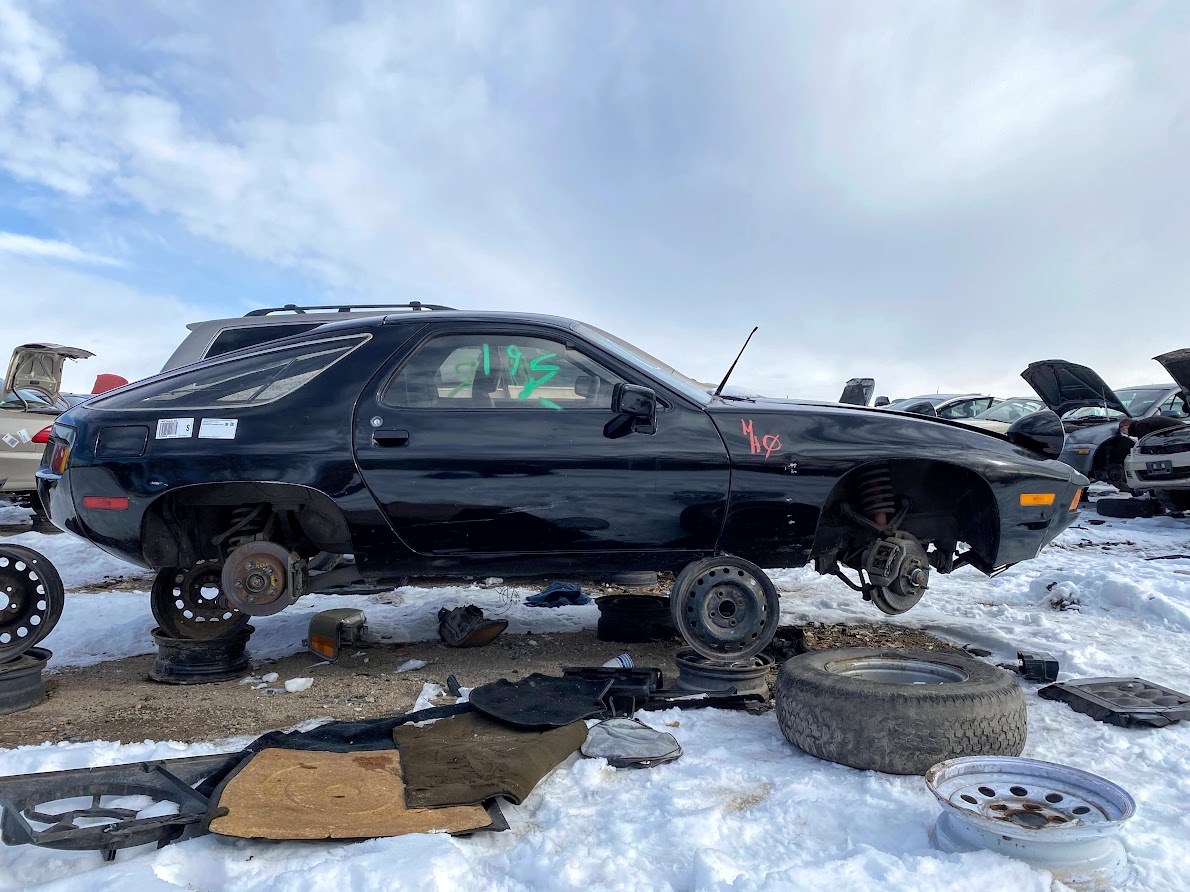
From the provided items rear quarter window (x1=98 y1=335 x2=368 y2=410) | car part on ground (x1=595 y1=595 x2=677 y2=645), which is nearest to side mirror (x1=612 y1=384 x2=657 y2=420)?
rear quarter window (x1=98 y1=335 x2=368 y2=410)

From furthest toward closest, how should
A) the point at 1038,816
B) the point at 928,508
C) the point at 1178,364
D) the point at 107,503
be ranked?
the point at 1178,364 < the point at 928,508 < the point at 107,503 < the point at 1038,816

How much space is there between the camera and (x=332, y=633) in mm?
4453

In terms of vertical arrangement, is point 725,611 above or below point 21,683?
above

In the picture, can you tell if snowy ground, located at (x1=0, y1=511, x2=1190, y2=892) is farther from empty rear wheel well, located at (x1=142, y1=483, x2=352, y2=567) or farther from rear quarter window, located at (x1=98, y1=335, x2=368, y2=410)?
rear quarter window, located at (x1=98, y1=335, x2=368, y2=410)

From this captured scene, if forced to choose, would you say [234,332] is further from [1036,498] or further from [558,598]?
[1036,498]

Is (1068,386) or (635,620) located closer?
(635,620)

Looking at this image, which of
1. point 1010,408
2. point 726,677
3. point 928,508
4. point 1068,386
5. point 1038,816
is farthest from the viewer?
point 1010,408

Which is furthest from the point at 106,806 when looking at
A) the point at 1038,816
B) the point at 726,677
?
the point at 1038,816

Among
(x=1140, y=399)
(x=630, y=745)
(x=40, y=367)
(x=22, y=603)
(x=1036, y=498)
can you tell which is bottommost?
(x=630, y=745)

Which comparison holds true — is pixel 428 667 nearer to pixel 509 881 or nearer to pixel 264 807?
pixel 264 807

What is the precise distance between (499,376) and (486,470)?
0.48 meters

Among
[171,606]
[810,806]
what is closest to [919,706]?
[810,806]

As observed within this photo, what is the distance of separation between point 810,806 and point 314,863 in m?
1.42

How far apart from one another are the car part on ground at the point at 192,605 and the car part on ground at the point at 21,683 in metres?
0.54
